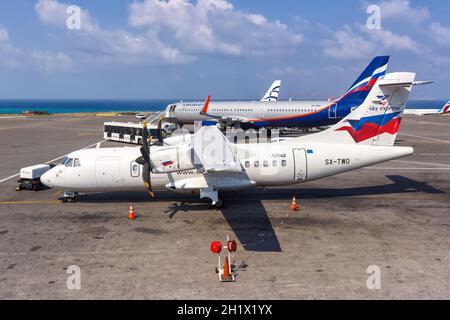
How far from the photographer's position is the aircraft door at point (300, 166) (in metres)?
19.6

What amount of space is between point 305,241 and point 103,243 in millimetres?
8103

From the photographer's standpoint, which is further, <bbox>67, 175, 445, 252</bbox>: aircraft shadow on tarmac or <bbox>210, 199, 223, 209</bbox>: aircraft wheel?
<bbox>210, 199, 223, 209</bbox>: aircraft wheel

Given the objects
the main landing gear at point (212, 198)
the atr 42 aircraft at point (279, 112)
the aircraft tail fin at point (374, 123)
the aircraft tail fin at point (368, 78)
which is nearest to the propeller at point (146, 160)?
the main landing gear at point (212, 198)

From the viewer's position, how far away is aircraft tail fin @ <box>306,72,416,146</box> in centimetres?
2045

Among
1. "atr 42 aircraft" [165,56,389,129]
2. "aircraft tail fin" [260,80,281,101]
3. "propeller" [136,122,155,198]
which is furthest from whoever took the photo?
"aircraft tail fin" [260,80,281,101]

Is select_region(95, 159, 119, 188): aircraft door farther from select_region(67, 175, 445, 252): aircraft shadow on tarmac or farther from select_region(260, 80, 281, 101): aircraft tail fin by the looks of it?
select_region(260, 80, 281, 101): aircraft tail fin

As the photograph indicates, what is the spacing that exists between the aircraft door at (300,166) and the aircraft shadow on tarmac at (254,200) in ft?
7.72

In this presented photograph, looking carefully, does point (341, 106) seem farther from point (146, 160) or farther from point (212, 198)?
point (146, 160)

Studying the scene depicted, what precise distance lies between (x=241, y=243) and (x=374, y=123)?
35.9ft

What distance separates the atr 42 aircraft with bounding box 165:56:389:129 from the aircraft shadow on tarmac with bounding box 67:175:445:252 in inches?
788

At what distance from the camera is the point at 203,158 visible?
16.1 m

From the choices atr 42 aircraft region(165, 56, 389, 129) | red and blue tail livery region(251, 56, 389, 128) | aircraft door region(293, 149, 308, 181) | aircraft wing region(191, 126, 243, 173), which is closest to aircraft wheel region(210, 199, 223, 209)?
aircraft wing region(191, 126, 243, 173)
